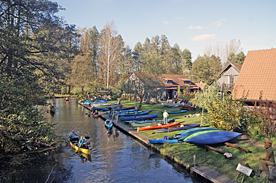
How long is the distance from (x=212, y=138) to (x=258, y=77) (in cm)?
1253

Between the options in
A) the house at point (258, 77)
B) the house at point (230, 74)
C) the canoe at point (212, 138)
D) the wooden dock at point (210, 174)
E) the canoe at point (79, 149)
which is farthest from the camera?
the house at point (230, 74)

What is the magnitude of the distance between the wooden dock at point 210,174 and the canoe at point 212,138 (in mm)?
2729

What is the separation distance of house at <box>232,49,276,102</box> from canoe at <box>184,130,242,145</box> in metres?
6.15

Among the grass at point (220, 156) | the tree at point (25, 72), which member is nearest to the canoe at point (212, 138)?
the grass at point (220, 156)

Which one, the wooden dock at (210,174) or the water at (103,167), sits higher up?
the wooden dock at (210,174)

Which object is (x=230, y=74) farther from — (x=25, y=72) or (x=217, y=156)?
(x=25, y=72)

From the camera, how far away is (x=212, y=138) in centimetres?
1518

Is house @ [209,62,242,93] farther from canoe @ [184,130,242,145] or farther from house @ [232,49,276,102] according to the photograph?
canoe @ [184,130,242,145]

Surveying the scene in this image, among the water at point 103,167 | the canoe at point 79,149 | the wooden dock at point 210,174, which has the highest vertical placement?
the wooden dock at point 210,174

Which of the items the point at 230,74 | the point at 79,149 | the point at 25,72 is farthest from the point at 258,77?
the point at 25,72

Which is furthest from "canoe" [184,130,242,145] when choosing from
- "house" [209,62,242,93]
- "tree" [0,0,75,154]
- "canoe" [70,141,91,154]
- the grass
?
"house" [209,62,242,93]

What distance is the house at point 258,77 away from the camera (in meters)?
21.1

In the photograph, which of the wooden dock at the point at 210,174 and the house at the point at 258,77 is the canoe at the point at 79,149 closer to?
the wooden dock at the point at 210,174

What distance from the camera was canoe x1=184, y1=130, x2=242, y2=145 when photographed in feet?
48.8
